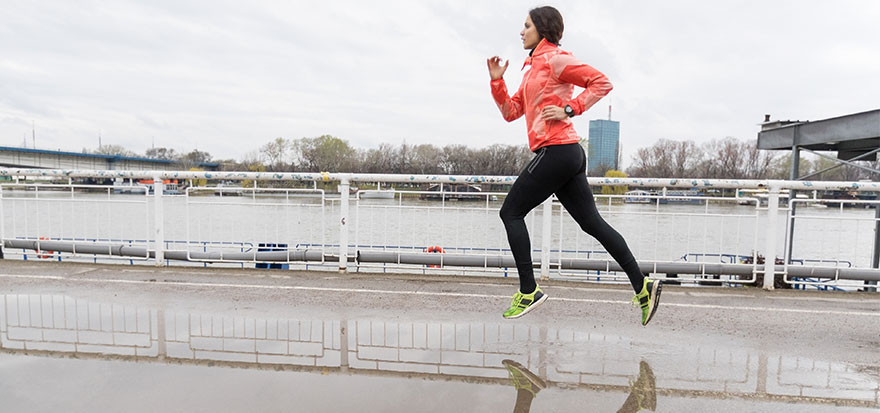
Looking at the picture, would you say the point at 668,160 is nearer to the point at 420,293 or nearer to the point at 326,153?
the point at 326,153

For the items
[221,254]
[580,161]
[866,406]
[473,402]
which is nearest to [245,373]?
[473,402]

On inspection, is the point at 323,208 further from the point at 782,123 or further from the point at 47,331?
the point at 782,123

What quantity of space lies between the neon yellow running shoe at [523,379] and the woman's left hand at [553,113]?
1.42 m

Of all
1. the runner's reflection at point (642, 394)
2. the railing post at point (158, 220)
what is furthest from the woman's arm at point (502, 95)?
the railing post at point (158, 220)

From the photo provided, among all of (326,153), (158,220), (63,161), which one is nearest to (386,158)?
(326,153)

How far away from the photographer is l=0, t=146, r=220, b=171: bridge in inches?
2068

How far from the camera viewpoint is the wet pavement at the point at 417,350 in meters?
2.46

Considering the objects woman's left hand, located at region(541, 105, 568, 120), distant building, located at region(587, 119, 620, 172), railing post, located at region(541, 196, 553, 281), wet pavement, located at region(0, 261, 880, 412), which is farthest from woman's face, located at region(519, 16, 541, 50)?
distant building, located at region(587, 119, 620, 172)

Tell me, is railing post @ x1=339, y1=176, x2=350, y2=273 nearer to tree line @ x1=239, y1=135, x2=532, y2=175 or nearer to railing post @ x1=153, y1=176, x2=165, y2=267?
railing post @ x1=153, y1=176, x2=165, y2=267

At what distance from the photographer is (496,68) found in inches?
134

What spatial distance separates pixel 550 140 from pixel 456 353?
1380mm

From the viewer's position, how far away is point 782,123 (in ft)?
50.5

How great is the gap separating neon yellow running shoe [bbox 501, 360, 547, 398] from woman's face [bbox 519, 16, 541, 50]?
1941 millimetres

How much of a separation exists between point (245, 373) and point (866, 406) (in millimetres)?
2986
